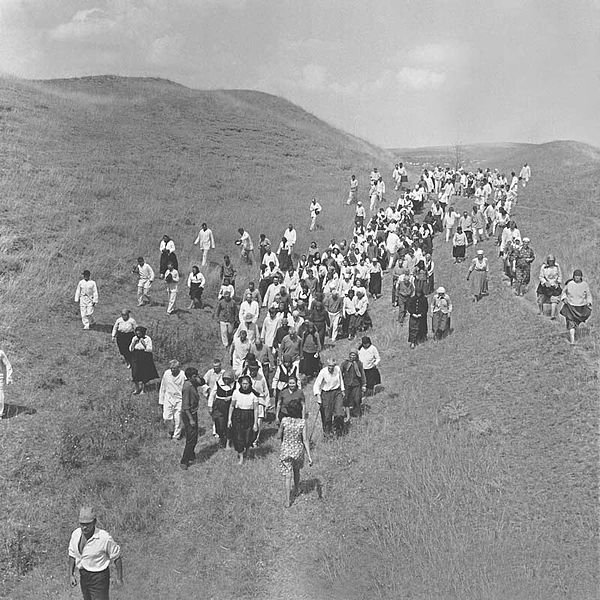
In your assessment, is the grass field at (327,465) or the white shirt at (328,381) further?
the white shirt at (328,381)

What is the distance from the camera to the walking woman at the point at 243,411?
35.8 feet

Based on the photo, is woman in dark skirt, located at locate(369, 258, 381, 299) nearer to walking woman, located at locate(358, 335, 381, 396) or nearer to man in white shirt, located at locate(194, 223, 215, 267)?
man in white shirt, located at locate(194, 223, 215, 267)

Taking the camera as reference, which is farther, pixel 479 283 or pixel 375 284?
pixel 375 284

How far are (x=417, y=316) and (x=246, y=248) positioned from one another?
11316 mm

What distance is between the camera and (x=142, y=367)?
46.2 feet

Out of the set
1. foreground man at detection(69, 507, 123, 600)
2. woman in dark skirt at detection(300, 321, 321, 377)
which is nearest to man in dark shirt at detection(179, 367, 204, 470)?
woman in dark skirt at detection(300, 321, 321, 377)

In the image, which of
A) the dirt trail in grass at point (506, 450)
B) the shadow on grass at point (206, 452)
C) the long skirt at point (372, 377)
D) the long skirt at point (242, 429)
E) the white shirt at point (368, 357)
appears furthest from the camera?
the long skirt at point (372, 377)

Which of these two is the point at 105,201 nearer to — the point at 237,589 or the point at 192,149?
the point at 192,149

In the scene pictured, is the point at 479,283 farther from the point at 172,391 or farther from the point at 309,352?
the point at 172,391

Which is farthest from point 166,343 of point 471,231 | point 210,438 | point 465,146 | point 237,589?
point 465,146

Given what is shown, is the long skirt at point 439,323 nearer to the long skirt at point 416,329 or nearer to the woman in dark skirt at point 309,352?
the long skirt at point 416,329

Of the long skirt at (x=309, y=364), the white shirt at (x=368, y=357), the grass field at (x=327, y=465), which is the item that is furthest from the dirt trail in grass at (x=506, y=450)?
the long skirt at (x=309, y=364)

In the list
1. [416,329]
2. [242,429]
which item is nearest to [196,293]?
[416,329]

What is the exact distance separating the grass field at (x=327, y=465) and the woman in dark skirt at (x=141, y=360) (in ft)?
1.53
